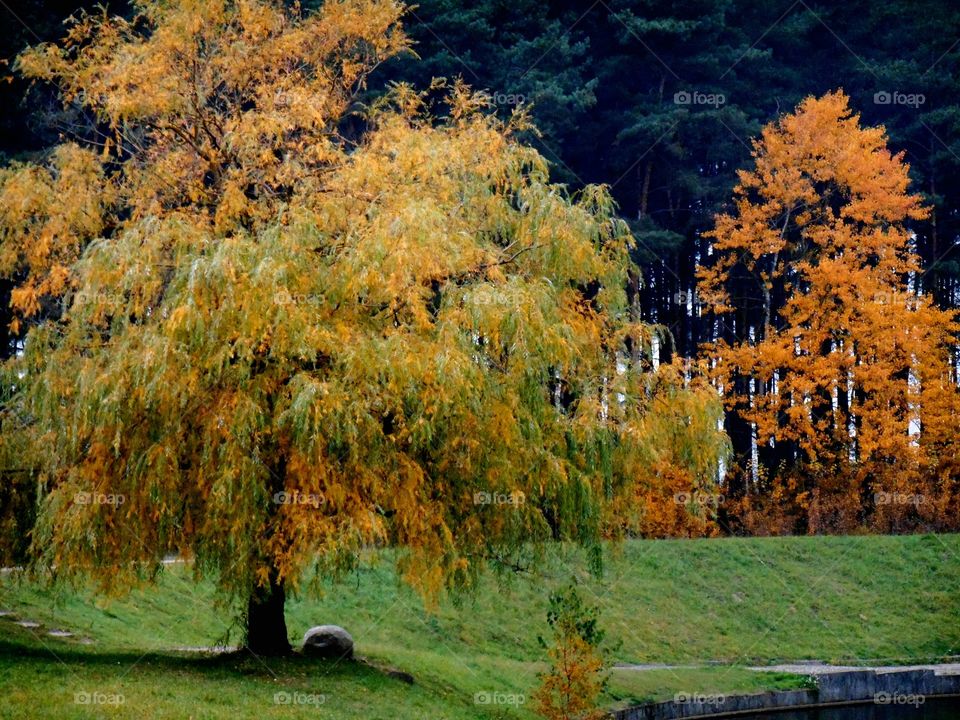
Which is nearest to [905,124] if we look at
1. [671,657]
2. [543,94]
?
[543,94]

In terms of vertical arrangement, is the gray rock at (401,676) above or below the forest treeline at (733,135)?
below

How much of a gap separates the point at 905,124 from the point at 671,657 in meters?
22.3

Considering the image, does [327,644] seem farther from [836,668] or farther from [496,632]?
[836,668]

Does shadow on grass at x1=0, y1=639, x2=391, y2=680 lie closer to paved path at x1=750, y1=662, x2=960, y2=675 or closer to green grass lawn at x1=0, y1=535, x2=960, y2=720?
green grass lawn at x1=0, y1=535, x2=960, y2=720

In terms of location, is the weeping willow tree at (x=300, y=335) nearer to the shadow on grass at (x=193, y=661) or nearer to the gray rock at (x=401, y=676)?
the shadow on grass at (x=193, y=661)

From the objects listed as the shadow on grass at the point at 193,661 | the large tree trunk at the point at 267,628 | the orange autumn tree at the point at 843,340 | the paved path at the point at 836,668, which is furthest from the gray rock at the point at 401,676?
the orange autumn tree at the point at 843,340

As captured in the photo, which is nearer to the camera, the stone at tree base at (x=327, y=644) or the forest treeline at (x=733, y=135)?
the stone at tree base at (x=327, y=644)

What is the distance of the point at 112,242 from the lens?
42.0ft

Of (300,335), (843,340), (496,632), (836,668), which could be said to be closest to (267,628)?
(300,335)

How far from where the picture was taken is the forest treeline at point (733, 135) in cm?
2908

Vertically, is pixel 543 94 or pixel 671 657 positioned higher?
pixel 543 94

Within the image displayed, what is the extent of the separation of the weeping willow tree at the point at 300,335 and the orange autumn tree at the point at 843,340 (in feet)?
46.8

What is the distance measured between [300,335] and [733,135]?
23933 millimetres

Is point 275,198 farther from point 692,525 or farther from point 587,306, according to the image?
point 692,525
